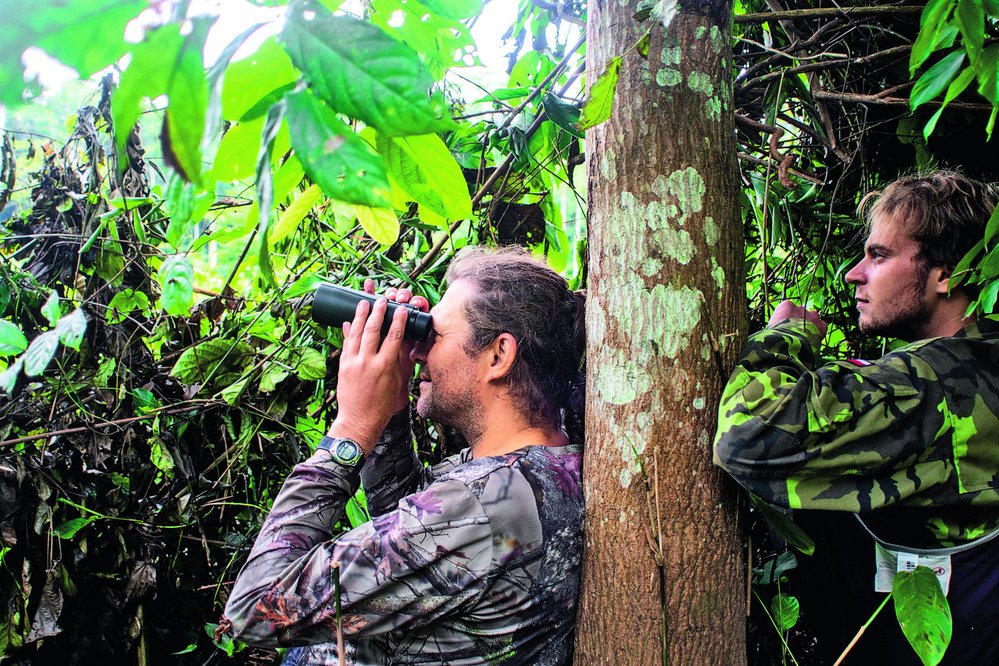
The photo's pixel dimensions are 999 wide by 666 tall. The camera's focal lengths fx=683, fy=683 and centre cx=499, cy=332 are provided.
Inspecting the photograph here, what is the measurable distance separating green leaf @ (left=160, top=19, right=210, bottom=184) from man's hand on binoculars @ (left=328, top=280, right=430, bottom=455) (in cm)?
94

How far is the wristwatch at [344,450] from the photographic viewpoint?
1.38 meters

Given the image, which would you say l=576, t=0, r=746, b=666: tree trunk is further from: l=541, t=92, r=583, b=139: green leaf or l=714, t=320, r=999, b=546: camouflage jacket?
l=541, t=92, r=583, b=139: green leaf

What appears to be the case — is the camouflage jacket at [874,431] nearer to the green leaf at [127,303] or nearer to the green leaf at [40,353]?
the green leaf at [40,353]

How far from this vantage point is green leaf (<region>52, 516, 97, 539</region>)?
1.88 meters

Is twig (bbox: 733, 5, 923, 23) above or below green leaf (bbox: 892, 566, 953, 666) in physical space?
above

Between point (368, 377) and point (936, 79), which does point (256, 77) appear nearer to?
point (368, 377)

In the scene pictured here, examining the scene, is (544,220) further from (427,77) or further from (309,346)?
(427,77)

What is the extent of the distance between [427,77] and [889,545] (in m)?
1.30

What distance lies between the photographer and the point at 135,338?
2068mm

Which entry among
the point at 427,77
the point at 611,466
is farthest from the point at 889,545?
the point at 427,77

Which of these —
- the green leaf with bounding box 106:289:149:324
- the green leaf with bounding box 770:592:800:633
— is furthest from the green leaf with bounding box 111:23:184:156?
the green leaf with bounding box 106:289:149:324

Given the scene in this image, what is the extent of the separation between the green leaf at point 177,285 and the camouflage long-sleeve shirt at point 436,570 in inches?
28.3

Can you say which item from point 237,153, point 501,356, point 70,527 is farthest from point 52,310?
point 237,153

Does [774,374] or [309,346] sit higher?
[309,346]
